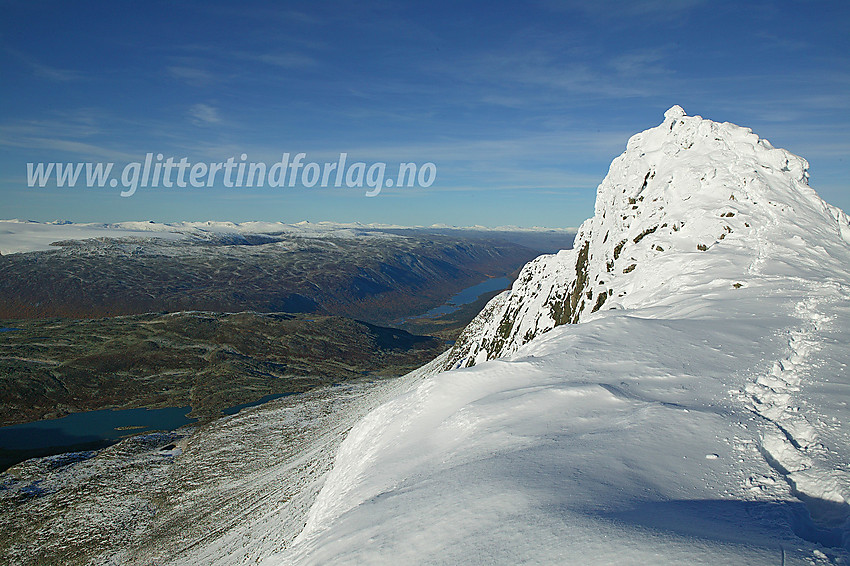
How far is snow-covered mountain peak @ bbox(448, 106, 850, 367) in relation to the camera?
28516 millimetres

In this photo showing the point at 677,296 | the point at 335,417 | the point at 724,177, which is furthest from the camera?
the point at 335,417

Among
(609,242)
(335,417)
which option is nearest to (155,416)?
(335,417)

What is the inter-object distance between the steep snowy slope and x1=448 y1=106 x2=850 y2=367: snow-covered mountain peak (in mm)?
1359

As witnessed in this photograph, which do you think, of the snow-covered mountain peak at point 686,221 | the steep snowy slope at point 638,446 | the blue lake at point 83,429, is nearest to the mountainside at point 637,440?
the steep snowy slope at point 638,446

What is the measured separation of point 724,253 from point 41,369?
13273 centimetres

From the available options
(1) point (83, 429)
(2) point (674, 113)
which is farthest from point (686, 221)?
(1) point (83, 429)

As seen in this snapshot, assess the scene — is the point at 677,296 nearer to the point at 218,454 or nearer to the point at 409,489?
the point at 409,489

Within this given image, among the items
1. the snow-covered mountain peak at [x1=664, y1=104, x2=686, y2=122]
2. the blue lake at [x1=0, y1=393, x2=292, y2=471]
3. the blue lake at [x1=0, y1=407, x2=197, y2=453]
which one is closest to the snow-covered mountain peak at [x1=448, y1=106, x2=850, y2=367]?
the snow-covered mountain peak at [x1=664, y1=104, x2=686, y2=122]

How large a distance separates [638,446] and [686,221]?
30.3 meters

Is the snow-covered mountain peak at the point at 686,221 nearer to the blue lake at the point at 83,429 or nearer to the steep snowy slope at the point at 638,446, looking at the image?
the steep snowy slope at the point at 638,446

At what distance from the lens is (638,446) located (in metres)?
9.67

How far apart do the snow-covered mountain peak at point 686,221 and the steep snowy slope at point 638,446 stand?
53.5 inches

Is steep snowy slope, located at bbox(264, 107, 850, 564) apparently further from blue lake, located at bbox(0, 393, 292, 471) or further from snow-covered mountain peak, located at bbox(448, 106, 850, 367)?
blue lake, located at bbox(0, 393, 292, 471)

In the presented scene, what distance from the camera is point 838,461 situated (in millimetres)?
8812
